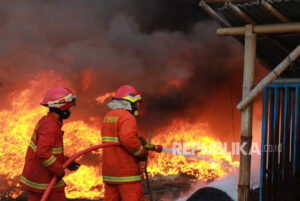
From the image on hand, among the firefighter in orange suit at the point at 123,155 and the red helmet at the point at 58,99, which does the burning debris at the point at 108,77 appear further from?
the red helmet at the point at 58,99

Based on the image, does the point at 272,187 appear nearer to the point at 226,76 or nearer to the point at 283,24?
the point at 283,24

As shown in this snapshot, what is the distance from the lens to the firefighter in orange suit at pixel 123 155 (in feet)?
13.6

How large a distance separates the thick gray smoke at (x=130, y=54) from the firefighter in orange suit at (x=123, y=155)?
7.27 metres

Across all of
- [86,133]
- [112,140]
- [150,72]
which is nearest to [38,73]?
[86,133]

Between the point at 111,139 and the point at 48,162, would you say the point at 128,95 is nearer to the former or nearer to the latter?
the point at 111,139

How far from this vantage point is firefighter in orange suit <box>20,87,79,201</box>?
364 cm

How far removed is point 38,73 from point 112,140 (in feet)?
24.8

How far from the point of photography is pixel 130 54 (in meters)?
12.4

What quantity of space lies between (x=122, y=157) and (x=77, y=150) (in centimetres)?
694

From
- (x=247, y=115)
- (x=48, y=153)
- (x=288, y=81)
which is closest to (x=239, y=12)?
(x=288, y=81)

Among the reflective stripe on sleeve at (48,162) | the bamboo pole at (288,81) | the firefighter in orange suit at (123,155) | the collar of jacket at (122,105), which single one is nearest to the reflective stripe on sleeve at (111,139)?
the firefighter in orange suit at (123,155)

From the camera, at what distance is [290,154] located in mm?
5332

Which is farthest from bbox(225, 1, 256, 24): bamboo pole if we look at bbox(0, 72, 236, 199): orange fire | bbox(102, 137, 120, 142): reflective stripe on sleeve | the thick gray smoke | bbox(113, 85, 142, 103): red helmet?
the thick gray smoke

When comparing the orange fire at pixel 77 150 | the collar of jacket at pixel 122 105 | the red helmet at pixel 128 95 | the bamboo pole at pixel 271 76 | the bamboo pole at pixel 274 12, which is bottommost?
the orange fire at pixel 77 150
